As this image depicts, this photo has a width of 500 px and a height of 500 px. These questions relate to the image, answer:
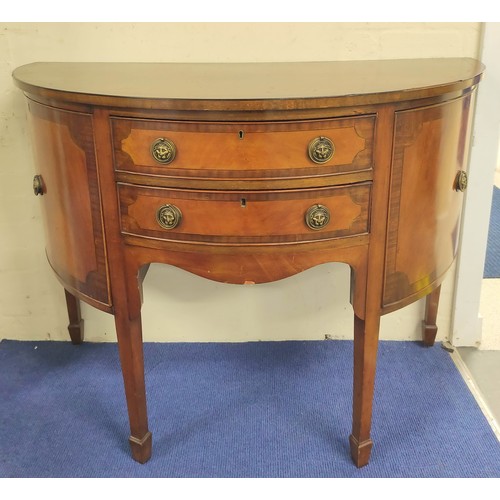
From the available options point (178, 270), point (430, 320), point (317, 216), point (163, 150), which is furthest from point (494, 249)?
point (163, 150)

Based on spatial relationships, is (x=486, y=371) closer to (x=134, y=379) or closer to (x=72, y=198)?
(x=134, y=379)

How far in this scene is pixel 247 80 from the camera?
4.50 feet

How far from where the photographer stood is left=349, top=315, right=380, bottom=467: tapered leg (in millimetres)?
1403

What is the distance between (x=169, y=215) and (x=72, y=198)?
26 cm

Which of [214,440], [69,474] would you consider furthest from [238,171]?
[69,474]

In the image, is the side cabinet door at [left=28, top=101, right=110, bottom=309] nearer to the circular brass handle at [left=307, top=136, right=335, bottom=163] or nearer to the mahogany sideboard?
the mahogany sideboard

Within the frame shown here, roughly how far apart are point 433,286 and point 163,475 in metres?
0.80

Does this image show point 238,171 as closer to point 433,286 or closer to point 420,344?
point 433,286

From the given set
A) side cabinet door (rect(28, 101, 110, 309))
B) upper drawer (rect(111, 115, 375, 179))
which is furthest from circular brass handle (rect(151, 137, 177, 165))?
side cabinet door (rect(28, 101, 110, 309))

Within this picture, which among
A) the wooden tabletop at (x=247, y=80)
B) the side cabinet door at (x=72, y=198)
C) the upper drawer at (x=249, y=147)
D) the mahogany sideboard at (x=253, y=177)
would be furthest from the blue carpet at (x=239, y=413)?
the wooden tabletop at (x=247, y=80)

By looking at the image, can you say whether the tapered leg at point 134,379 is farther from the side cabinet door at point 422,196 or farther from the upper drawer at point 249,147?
the side cabinet door at point 422,196

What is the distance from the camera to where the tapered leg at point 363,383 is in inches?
55.2

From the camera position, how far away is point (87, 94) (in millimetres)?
1209

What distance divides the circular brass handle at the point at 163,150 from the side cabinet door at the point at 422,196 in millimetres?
Result: 443
